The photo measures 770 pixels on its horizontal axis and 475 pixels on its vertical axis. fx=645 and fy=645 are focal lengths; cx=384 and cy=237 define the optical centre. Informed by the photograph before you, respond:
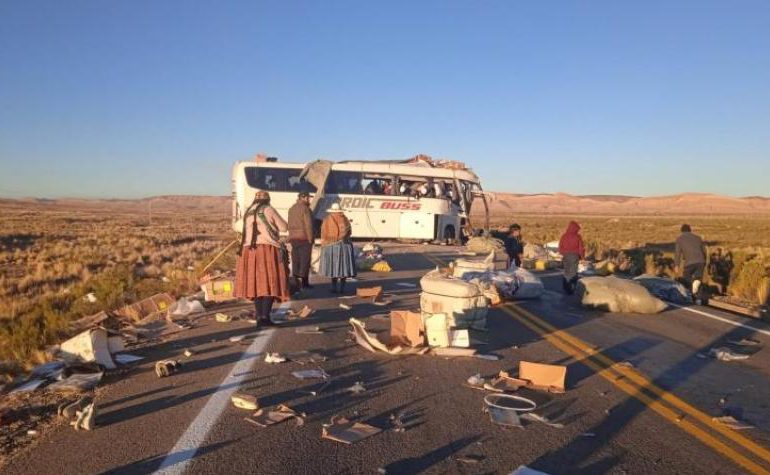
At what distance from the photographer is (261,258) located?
29.5ft

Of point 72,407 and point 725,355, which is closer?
point 72,407

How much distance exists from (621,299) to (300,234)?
620 cm

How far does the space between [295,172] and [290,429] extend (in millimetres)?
22767

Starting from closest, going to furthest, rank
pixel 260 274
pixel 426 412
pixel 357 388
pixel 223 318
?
pixel 426 412 → pixel 357 388 → pixel 260 274 → pixel 223 318

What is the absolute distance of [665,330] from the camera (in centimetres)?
987

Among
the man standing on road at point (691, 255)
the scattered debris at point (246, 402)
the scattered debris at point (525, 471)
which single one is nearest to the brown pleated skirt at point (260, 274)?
the scattered debris at point (246, 402)

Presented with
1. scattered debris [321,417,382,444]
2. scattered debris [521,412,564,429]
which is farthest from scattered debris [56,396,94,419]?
A: scattered debris [521,412,564,429]

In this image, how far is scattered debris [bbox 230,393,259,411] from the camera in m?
5.47

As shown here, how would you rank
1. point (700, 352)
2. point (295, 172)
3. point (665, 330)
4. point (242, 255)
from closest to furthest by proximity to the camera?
point (700, 352) < point (242, 255) < point (665, 330) < point (295, 172)

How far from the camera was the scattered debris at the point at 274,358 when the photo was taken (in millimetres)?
7175

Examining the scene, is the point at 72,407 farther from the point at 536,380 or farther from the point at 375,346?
the point at 536,380

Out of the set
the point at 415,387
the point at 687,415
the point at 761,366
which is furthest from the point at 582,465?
the point at 761,366

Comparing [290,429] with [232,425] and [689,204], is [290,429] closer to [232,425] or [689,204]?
[232,425]

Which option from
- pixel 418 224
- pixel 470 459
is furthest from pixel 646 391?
pixel 418 224
